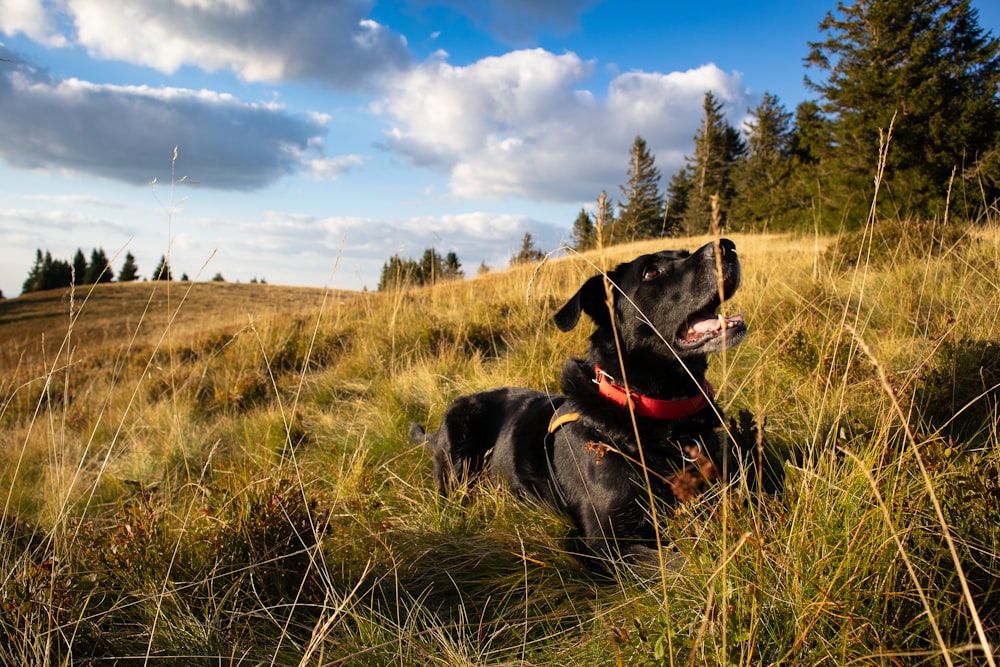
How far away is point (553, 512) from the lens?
2639 mm

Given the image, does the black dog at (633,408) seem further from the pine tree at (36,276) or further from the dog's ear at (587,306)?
the pine tree at (36,276)

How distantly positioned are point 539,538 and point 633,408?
0.70 metres

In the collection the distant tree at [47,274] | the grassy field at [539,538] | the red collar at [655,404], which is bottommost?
the grassy field at [539,538]

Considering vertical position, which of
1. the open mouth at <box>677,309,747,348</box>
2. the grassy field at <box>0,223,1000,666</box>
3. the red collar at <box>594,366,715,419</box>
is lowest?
the grassy field at <box>0,223,1000,666</box>

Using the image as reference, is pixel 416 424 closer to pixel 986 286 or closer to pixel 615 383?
pixel 615 383

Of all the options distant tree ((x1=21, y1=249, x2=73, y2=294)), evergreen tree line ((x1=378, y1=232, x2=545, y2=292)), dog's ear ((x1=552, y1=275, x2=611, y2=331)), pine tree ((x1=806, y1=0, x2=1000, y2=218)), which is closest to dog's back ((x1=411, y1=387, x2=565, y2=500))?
dog's ear ((x1=552, y1=275, x2=611, y2=331))

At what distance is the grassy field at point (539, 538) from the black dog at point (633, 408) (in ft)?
0.59

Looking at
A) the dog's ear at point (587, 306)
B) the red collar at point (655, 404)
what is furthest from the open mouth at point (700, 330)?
the dog's ear at point (587, 306)

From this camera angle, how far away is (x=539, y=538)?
239cm

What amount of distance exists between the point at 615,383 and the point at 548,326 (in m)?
3.46

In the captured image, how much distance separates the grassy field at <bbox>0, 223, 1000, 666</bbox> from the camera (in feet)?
4.32

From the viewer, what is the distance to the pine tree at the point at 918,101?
16.5m

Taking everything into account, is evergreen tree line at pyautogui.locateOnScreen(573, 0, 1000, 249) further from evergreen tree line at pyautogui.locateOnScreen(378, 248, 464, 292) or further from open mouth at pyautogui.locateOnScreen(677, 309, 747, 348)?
open mouth at pyautogui.locateOnScreen(677, 309, 747, 348)

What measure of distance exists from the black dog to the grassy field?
0.18 metres
